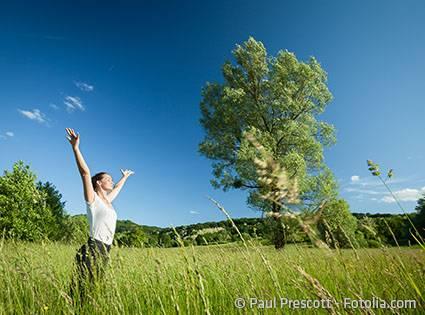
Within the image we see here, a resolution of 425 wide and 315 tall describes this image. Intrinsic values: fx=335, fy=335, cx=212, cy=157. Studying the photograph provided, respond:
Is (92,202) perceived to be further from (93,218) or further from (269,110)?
(269,110)

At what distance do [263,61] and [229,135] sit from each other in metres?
6.02

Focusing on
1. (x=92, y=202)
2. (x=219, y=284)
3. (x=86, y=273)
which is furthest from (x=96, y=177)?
(x=219, y=284)

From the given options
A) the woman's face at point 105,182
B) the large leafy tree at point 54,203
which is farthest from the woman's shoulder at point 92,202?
the large leafy tree at point 54,203

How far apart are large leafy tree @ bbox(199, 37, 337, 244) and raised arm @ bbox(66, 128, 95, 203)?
55.4ft

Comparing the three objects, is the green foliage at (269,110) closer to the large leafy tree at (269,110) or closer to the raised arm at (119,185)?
the large leafy tree at (269,110)

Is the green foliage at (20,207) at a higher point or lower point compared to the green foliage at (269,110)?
lower

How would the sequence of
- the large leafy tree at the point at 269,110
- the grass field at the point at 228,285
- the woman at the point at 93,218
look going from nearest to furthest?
the grass field at the point at 228,285
the woman at the point at 93,218
the large leafy tree at the point at 269,110

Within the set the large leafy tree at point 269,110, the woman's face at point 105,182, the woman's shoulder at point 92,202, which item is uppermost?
the large leafy tree at point 269,110

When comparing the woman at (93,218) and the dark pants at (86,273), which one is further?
the woman at (93,218)

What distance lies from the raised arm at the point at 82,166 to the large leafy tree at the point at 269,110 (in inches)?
664

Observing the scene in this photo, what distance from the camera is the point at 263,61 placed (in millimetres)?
24188

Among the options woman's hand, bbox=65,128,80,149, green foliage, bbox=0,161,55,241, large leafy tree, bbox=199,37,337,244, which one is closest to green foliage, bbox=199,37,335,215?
large leafy tree, bbox=199,37,337,244

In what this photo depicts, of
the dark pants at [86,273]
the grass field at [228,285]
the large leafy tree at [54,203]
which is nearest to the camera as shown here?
the grass field at [228,285]

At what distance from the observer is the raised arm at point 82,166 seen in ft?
14.9
